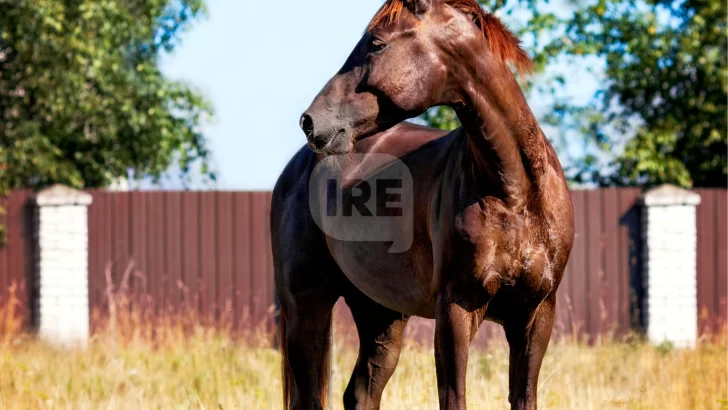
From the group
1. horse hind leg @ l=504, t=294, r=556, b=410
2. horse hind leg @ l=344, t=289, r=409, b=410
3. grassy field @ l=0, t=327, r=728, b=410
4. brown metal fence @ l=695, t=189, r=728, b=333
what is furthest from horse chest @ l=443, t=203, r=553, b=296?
brown metal fence @ l=695, t=189, r=728, b=333

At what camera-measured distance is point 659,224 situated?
1220cm

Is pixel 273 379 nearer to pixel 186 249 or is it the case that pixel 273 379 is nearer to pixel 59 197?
pixel 186 249

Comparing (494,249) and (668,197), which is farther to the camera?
(668,197)

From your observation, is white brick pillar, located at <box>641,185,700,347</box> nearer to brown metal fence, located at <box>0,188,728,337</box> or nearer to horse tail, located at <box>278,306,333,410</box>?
brown metal fence, located at <box>0,188,728,337</box>

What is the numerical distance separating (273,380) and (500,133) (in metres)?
4.10

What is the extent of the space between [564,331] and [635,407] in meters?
6.66

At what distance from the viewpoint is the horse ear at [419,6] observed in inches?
138

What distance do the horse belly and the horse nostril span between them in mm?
908

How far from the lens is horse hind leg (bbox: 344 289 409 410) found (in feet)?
16.5

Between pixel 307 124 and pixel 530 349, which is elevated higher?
pixel 307 124

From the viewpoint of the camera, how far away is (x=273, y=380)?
7.22 meters

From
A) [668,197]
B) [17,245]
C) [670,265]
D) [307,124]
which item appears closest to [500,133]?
[307,124]

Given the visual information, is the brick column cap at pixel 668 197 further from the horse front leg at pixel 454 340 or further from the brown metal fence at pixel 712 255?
the horse front leg at pixel 454 340

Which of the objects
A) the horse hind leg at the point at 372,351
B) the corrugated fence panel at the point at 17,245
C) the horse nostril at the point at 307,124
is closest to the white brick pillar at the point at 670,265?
the horse hind leg at the point at 372,351
